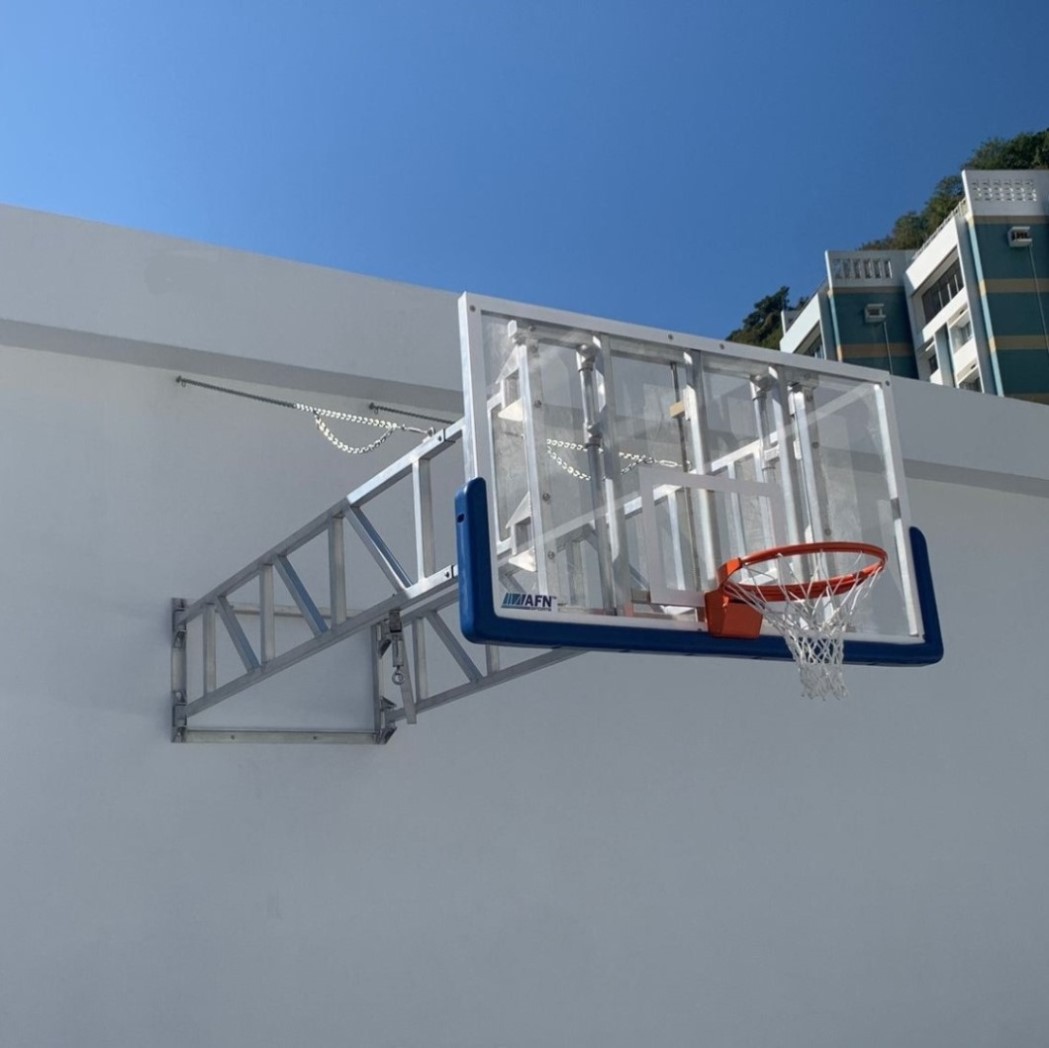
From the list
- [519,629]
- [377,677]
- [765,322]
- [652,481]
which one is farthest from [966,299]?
[519,629]

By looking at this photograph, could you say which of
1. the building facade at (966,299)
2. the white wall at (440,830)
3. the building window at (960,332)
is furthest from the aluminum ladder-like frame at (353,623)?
the building window at (960,332)

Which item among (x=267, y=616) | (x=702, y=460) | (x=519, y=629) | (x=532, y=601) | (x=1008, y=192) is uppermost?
(x=1008, y=192)

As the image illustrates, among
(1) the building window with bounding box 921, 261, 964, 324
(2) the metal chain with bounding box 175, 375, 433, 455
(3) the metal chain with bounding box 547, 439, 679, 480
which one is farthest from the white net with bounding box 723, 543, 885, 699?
(1) the building window with bounding box 921, 261, 964, 324

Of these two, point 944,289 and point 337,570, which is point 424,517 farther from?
point 944,289

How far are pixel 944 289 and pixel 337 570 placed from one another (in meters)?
19.7

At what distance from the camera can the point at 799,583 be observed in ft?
16.1

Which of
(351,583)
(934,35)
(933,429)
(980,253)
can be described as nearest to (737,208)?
(934,35)

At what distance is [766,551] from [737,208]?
4252 centimetres

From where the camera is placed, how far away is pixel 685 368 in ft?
17.0

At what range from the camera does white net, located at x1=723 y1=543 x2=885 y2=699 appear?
4.79 metres

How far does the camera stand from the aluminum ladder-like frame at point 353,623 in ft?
16.5

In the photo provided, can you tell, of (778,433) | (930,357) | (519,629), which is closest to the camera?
(519,629)

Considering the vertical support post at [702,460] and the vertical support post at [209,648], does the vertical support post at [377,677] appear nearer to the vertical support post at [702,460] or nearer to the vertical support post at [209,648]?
the vertical support post at [209,648]

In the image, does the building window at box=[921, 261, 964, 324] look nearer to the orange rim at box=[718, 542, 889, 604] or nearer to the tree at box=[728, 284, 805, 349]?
the tree at box=[728, 284, 805, 349]
